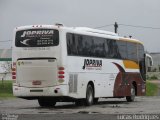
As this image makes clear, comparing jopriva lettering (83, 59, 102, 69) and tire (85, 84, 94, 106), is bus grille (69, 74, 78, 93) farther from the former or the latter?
tire (85, 84, 94, 106)

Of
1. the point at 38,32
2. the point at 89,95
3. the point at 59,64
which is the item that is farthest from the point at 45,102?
the point at 38,32

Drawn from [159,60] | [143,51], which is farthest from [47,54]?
[159,60]

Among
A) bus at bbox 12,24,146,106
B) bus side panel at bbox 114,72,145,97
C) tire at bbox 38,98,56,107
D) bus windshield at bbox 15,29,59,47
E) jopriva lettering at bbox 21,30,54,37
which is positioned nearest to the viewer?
bus at bbox 12,24,146,106

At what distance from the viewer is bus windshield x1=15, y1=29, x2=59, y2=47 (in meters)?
22.2

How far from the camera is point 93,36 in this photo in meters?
25.0

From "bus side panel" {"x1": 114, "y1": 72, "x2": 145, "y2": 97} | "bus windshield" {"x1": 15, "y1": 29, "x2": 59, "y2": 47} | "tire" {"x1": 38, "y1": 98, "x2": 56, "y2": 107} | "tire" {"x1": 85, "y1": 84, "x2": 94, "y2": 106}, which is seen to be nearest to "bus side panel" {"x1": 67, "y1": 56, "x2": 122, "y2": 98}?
"tire" {"x1": 85, "y1": 84, "x2": 94, "y2": 106}

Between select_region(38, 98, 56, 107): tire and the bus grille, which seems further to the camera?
select_region(38, 98, 56, 107): tire

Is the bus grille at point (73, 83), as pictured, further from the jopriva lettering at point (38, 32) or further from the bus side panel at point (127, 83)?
the bus side panel at point (127, 83)

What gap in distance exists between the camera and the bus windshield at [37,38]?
22.2m

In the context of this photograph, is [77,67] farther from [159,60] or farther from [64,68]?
[159,60]

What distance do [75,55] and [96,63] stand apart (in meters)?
2.17

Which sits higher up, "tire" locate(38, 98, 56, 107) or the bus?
the bus

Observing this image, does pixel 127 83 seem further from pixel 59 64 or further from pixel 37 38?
pixel 37 38

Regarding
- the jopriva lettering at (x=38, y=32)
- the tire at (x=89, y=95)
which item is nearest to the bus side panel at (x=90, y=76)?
the tire at (x=89, y=95)
